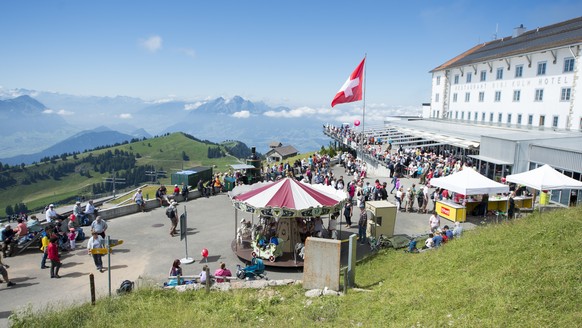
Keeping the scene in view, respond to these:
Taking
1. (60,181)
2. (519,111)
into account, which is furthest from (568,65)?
(60,181)

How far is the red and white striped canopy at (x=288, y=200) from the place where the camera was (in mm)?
13984

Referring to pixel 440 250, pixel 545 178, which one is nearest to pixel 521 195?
pixel 545 178

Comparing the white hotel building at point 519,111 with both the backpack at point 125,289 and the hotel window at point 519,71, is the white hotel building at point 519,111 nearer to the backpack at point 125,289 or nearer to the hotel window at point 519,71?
the hotel window at point 519,71

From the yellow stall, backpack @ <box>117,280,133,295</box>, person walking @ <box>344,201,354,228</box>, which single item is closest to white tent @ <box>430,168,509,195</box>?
the yellow stall

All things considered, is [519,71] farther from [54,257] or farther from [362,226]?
[54,257]

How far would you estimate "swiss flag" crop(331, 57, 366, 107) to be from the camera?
24828mm

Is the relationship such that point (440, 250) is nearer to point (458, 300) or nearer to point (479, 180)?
point (458, 300)

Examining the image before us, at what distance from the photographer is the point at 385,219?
16422 mm

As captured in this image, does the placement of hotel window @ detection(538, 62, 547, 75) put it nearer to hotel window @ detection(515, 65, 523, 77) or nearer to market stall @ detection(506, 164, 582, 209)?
hotel window @ detection(515, 65, 523, 77)

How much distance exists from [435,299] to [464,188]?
11417 mm

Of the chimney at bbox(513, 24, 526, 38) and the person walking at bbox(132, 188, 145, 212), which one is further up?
the chimney at bbox(513, 24, 526, 38)

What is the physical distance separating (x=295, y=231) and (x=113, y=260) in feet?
23.0

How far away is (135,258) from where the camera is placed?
14445 millimetres

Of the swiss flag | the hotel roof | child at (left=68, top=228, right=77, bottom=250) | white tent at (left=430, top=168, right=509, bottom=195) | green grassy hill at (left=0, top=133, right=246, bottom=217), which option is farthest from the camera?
green grassy hill at (left=0, top=133, right=246, bottom=217)
